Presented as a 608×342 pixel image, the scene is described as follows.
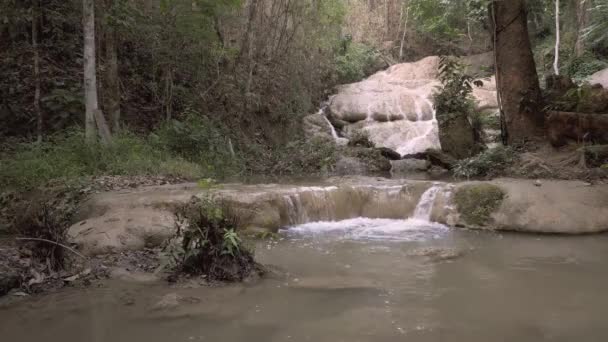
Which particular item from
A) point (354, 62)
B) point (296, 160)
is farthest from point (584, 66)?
point (296, 160)

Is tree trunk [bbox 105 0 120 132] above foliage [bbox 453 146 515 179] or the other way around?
above

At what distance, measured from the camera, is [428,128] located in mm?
16766

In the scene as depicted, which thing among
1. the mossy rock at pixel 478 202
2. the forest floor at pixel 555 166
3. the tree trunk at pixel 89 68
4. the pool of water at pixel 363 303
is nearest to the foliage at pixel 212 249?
the pool of water at pixel 363 303

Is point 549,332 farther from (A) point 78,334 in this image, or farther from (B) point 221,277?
(A) point 78,334

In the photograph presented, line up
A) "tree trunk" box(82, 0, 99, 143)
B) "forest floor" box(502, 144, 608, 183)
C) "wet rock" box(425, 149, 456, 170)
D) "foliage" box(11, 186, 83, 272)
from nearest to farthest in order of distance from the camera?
1. "foliage" box(11, 186, 83, 272)
2. "forest floor" box(502, 144, 608, 183)
3. "tree trunk" box(82, 0, 99, 143)
4. "wet rock" box(425, 149, 456, 170)

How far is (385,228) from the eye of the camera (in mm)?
7918

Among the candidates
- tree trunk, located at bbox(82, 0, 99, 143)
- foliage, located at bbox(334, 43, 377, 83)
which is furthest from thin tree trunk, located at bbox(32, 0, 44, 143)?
foliage, located at bbox(334, 43, 377, 83)

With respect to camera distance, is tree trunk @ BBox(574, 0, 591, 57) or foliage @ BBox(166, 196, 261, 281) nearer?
foliage @ BBox(166, 196, 261, 281)

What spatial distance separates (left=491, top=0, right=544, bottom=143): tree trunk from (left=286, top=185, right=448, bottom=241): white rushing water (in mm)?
3055

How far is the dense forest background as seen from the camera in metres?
10.5

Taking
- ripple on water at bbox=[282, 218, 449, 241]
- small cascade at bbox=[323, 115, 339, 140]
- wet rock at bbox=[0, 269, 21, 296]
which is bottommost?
ripple on water at bbox=[282, 218, 449, 241]

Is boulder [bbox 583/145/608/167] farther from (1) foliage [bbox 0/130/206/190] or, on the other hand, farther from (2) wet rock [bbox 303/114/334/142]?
(2) wet rock [bbox 303/114/334/142]

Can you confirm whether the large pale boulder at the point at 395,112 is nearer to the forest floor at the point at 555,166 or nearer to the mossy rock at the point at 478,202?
the forest floor at the point at 555,166

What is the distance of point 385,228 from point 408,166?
706 centimetres
